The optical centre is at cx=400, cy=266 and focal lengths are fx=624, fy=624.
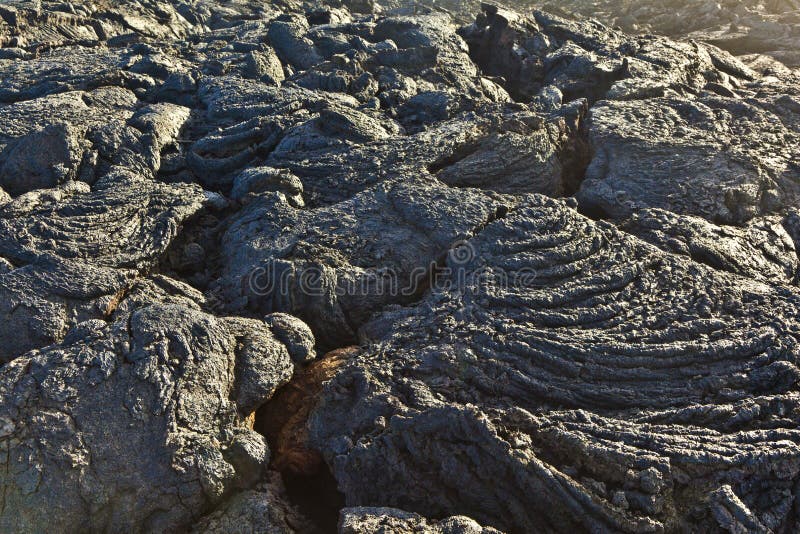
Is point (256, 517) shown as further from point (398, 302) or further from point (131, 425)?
point (398, 302)

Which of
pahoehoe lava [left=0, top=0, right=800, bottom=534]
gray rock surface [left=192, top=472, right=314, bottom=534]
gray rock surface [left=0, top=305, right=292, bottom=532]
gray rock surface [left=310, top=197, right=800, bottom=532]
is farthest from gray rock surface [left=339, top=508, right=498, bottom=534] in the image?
gray rock surface [left=0, top=305, right=292, bottom=532]

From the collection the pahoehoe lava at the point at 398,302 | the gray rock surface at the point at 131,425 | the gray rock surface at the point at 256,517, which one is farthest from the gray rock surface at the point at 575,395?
the gray rock surface at the point at 131,425

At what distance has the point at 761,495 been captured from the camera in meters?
5.22

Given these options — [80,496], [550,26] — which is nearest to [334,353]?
[80,496]

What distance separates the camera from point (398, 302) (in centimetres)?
751

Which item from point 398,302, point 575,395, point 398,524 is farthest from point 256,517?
point 575,395

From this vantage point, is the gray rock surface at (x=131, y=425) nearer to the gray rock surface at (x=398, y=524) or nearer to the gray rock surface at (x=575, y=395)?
the gray rock surface at (x=575, y=395)

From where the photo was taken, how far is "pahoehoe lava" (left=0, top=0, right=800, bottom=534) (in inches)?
212

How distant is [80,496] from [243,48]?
37.2 ft

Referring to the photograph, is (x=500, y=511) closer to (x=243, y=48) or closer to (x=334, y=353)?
(x=334, y=353)

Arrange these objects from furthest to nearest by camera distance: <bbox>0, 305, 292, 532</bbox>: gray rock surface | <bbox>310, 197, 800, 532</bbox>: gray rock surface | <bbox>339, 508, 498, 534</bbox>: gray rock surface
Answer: <bbox>0, 305, 292, 532</bbox>: gray rock surface < <bbox>310, 197, 800, 532</bbox>: gray rock surface < <bbox>339, 508, 498, 534</bbox>: gray rock surface

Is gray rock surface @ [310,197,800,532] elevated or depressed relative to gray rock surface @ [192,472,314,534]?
elevated

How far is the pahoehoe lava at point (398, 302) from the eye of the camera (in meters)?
5.38

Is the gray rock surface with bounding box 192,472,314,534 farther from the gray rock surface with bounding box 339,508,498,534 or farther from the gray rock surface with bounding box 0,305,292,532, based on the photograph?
the gray rock surface with bounding box 339,508,498,534
